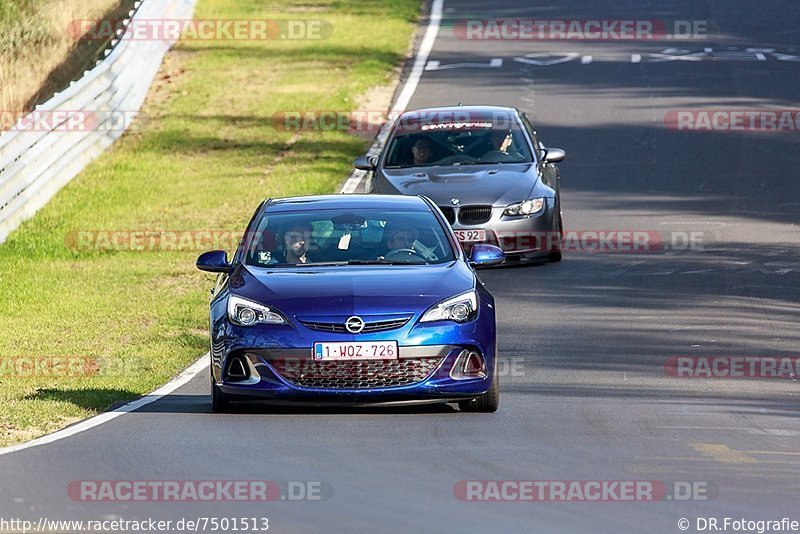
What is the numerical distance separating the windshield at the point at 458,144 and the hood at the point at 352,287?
766cm

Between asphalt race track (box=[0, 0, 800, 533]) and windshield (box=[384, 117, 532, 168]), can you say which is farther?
windshield (box=[384, 117, 532, 168])

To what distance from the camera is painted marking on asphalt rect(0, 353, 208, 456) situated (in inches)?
423

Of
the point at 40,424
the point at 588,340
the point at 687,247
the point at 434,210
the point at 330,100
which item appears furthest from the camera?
the point at 330,100

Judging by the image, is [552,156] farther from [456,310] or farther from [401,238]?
[456,310]

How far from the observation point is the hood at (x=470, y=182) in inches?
727

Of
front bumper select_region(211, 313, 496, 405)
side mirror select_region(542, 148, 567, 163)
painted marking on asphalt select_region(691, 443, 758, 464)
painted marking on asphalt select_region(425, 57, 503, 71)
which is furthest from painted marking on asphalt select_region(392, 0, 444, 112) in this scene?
painted marking on asphalt select_region(691, 443, 758, 464)

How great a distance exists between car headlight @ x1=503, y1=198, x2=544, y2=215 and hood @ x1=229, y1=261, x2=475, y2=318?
6481mm

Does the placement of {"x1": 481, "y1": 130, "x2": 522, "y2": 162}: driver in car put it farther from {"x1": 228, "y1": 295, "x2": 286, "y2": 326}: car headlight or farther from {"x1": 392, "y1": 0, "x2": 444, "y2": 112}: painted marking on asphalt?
{"x1": 228, "y1": 295, "x2": 286, "y2": 326}: car headlight

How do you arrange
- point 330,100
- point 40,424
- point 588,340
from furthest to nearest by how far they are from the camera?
point 330,100, point 588,340, point 40,424

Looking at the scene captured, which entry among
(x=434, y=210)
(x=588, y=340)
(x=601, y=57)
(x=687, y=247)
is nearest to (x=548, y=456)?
(x=434, y=210)

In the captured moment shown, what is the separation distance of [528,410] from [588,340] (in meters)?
3.24

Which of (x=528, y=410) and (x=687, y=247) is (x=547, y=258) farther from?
(x=528, y=410)

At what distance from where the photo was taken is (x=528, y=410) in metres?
11.6

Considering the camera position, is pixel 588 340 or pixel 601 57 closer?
pixel 588 340
